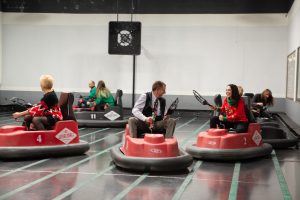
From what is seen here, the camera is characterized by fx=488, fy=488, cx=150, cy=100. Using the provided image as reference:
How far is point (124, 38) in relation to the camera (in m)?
13.5

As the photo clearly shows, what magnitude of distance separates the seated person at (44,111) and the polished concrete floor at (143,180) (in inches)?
20.7

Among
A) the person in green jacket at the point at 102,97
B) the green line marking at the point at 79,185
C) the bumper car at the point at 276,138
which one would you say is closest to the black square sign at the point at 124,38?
the person in green jacket at the point at 102,97

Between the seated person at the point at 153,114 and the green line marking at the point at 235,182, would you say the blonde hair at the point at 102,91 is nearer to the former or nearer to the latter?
the seated person at the point at 153,114

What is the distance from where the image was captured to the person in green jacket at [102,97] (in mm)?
11023

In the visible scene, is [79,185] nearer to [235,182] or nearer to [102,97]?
[235,182]

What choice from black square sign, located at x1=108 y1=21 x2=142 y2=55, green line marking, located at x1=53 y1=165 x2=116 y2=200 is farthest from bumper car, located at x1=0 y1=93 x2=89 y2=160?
black square sign, located at x1=108 y1=21 x2=142 y2=55

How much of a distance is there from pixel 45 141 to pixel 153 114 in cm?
150

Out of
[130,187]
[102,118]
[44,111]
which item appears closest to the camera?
[130,187]

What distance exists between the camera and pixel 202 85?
15008 mm

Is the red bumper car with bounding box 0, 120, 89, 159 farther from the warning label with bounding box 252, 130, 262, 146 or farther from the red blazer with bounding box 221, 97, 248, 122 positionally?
the warning label with bounding box 252, 130, 262, 146

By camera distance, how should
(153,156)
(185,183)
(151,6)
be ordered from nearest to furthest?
1. (185,183)
2. (153,156)
3. (151,6)

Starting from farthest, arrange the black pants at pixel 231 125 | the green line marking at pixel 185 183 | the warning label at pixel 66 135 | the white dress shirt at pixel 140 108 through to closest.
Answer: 1. the black pants at pixel 231 125
2. the warning label at pixel 66 135
3. the white dress shirt at pixel 140 108
4. the green line marking at pixel 185 183

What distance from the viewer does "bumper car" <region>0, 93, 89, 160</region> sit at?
243 inches

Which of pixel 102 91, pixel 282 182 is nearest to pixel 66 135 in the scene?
pixel 282 182
